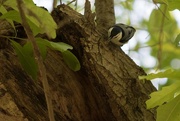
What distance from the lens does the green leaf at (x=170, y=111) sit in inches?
29.9

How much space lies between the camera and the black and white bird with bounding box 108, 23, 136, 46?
1040 mm

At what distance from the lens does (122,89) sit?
970mm

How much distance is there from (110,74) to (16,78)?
0.75ft

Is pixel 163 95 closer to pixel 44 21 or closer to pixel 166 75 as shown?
pixel 166 75

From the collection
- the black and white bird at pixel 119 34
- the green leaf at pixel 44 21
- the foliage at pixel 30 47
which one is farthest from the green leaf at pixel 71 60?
the green leaf at pixel 44 21

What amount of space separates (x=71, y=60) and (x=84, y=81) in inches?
4.7

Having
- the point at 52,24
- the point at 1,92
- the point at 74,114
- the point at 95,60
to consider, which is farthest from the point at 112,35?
the point at 52,24

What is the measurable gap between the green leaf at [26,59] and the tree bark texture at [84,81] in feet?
0.14

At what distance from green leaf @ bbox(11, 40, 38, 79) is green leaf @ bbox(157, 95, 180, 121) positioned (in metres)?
0.29

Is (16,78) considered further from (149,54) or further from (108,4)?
(149,54)

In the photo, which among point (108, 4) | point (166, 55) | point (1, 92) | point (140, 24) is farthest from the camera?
point (140, 24)

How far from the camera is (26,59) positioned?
87 centimetres

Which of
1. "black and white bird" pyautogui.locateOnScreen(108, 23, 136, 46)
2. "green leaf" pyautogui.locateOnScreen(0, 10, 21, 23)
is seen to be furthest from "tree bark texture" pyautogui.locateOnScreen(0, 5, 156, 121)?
"green leaf" pyautogui.locateOnScreen(0, 10, 21, 23)

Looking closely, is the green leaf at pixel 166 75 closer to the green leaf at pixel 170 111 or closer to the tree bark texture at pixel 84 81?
the green leaf at pixel 170 111
